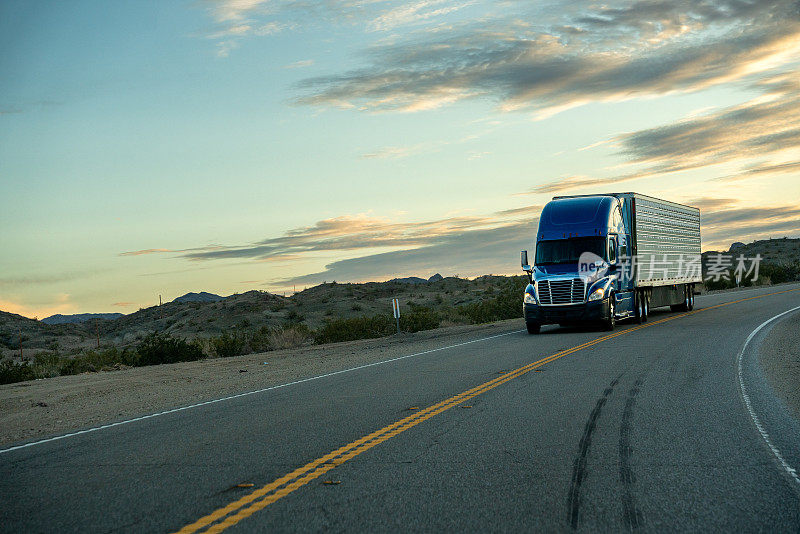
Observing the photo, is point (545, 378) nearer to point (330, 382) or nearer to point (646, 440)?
point (330, 382)

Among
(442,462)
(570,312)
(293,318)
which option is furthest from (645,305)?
(293,318)

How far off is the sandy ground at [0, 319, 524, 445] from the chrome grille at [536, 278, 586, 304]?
2.48 meters

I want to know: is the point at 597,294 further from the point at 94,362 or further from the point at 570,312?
the point at 94,362

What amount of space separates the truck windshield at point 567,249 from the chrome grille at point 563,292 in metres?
0.92

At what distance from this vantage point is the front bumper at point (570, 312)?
22625 mm

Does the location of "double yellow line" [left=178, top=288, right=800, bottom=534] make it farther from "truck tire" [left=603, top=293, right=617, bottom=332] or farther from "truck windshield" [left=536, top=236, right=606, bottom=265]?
"truck windshield" [left=536, top=236, right=606, bottom=265]

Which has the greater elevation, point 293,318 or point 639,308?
point 639,308

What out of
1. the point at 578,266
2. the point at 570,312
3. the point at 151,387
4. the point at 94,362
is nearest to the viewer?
the point at 151,387

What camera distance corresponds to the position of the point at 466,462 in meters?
7.09

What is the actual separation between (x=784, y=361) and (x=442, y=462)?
10657mm

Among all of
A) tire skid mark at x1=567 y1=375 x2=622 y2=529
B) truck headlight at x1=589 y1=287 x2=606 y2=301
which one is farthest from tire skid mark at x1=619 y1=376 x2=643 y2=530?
truck headlight at x1=589 y1=287 x2=606 y2=301

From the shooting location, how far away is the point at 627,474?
655 centimetres

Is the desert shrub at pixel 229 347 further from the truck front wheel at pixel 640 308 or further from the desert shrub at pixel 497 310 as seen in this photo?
the truck front wheel at pixel 640 308

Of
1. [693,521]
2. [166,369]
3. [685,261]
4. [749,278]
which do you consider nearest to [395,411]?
[693,521]
